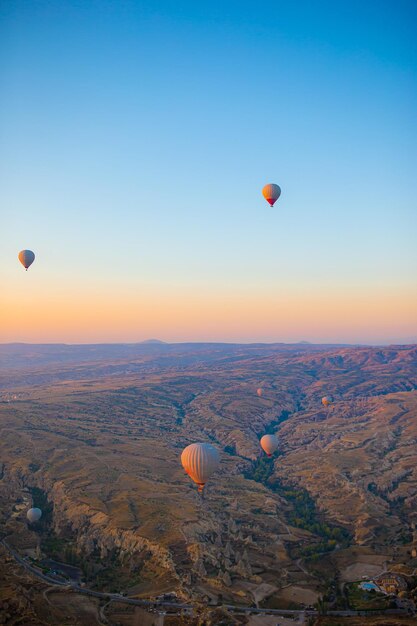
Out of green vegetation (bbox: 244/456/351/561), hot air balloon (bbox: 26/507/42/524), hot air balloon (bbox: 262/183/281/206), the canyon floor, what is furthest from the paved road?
hot air balloon (bbox: 262/183/281/206)

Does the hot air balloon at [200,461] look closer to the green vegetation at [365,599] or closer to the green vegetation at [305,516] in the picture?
the green vegetation at [305,516]

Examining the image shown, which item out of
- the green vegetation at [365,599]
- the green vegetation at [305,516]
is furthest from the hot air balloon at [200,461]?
the green vegetation at [365,599]

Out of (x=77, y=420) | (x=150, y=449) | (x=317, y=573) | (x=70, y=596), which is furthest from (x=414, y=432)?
(x=70, y=596)

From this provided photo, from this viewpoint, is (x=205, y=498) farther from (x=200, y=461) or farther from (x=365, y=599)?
(x=365, y=599)

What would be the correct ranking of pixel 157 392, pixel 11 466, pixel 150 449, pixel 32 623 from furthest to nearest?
pixel 157 392, pixel 150 449, pixel 11 466, pixel 32 623

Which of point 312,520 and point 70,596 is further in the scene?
point 312,520

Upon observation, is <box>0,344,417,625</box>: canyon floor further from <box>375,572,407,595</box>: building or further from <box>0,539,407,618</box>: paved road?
<box>375,572,407,595</box>: building

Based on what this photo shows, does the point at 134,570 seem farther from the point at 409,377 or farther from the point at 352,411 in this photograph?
the point at 409,377

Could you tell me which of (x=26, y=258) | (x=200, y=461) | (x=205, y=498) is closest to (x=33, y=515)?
(x=205, y=498)
